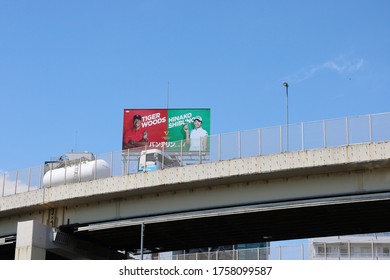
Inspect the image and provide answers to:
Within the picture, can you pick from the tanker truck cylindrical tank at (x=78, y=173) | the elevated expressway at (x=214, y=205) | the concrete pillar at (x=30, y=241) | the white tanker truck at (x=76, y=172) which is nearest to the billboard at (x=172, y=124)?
the elevated expressway at (x=214, y=205)

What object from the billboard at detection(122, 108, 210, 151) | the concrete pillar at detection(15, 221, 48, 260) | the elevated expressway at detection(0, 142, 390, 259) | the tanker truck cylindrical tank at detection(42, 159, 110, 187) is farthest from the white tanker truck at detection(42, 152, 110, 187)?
the billboard at detection(122, 108, 210, 151)

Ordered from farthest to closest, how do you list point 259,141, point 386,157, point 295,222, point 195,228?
point 195,228, point 295,222, point 259,141, point 386,157

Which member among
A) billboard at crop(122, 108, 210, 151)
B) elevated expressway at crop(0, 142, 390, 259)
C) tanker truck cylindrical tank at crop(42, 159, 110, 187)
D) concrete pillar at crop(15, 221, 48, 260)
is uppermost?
billboard at crop(122, 108, 210, 151)

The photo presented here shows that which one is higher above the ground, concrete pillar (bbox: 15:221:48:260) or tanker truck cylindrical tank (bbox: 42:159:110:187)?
tanker truck cylindrical tank (bbox: 42:159:110:187)

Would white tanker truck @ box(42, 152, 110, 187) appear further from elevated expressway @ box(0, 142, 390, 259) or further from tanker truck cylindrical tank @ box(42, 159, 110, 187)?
elevated expressway @ box(0, 142, 390, 259)

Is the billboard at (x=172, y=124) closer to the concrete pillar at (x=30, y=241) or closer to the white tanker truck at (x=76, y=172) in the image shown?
the white tanker truck at (x=76, y=172)

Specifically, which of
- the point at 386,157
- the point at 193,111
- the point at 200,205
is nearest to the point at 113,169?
the point at 200,205

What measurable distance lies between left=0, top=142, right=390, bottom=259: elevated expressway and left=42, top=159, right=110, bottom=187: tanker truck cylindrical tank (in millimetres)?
1000

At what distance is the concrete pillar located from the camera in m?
37.9

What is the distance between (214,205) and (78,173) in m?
9.15

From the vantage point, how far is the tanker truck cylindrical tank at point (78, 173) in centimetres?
3959

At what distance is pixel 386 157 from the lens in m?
30.1
